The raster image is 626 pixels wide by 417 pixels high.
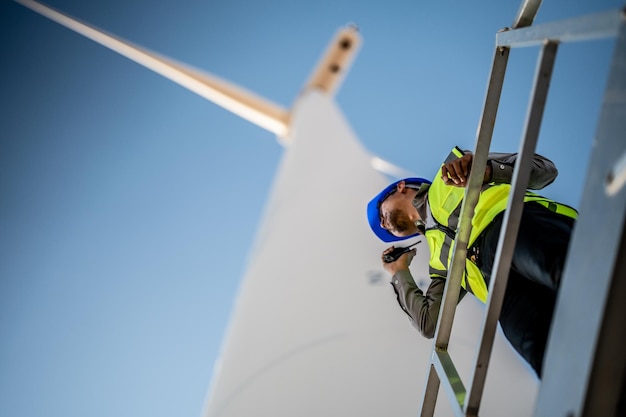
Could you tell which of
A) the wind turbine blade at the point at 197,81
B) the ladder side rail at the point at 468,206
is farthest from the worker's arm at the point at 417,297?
the wind turbine blade at the point at 197,81

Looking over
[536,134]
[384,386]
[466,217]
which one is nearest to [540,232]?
[466,217]

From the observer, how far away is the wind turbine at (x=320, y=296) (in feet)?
12.0

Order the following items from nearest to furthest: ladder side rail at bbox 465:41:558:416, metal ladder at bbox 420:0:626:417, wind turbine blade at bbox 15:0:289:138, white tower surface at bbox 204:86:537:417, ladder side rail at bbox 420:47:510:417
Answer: metal ladder at bbox 420:0:626:417 < ladder side rail at bbox 465:41:558:416 < ladder side rail at bbox 420:47:510:417 < white tower surface at bbox 204:86:537:417 < wind turbine blade at bbox 15:0:289:138

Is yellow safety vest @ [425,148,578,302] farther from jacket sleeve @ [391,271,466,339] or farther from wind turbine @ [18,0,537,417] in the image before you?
wind turbine @ [18,0,537,417]

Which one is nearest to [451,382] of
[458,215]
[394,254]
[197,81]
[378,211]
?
[458,215]

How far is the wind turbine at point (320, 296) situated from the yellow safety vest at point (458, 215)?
1.60 m

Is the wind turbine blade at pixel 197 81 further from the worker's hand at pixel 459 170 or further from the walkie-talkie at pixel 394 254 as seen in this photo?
the worker's hand at pixel 459 170

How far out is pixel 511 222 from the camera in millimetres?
1430

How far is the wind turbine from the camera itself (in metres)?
3.64

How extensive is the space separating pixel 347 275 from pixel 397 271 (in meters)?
1.83

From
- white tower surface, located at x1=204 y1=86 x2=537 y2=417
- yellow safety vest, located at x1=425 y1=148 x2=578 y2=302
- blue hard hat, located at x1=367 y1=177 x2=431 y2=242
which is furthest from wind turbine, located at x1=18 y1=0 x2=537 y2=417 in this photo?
yellow safety vest, located at x1=425 y1=148 x2=578 y2=302

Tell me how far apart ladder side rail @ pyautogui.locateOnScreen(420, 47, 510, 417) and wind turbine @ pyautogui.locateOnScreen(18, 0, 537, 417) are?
6.14 feet

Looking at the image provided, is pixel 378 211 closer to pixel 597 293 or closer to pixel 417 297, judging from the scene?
pixel 417 297

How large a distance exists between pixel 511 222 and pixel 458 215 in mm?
719
